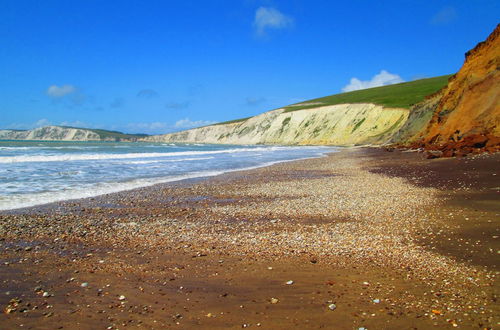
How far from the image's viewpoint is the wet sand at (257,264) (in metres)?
4.09

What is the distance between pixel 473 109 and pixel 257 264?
2604 centimetres

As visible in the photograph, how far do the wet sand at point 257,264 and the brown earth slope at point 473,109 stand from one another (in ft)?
40.9

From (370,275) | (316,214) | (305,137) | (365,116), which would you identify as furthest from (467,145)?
(305,137)

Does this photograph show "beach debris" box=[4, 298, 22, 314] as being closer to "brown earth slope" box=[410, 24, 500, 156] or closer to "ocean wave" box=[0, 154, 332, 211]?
"ocean wave" box=[0, 154, 332, 211]

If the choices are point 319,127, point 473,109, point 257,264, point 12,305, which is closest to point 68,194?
point 12,305

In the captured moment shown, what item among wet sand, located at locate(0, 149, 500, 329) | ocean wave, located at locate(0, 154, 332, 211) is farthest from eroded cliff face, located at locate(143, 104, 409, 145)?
wet sand, located at locate(0, 149, 500, 329)

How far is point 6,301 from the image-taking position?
14.9ft

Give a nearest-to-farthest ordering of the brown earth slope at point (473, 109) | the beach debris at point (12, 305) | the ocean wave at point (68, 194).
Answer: the beach debris at point (12, 305) < the ocean wave at point (68, 194) < the brown earth slope at point (473, 109)

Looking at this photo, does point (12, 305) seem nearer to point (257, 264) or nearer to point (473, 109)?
point (257, 264)

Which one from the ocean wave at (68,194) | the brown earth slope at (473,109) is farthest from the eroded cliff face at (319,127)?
the ocean wave at (68,194)

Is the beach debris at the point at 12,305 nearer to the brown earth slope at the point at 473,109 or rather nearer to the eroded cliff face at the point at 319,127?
the brown earth slope at the point at 473,109

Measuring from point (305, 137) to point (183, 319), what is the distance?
93782 millimetres

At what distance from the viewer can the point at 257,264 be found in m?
5.73

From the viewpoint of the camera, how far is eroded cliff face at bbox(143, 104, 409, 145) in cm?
7106
